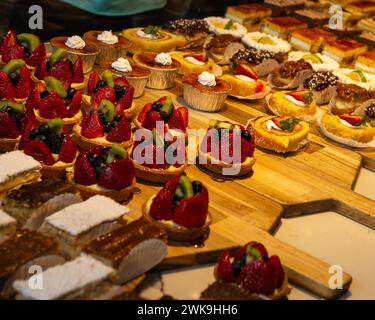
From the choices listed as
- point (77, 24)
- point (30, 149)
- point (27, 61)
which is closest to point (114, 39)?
point (77, 24)

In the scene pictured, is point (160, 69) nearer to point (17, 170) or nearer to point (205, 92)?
point (205, 92)

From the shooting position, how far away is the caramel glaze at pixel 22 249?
2830mm

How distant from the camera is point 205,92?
5.01 metres

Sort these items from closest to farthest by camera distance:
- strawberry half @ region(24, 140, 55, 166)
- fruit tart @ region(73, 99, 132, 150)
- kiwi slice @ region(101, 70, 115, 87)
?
strawberry half @ region(24, 140, 55, 166) → fruit tart @ region(73, 99, 132, 150) → kiwi slice @ region(101, 70, 115, 87)

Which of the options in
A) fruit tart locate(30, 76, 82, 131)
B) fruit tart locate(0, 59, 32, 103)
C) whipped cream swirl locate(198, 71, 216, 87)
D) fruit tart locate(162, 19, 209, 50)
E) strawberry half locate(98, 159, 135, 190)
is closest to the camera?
strawberry half locate(98, 159, 135, 190)

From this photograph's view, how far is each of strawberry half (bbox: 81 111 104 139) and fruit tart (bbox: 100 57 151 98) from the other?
0.88 meters

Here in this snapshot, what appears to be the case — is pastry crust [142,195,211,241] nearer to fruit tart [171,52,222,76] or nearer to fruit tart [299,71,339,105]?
fruit tart [171,52,222,76]

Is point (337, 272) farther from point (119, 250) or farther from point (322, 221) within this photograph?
point (119, 250)

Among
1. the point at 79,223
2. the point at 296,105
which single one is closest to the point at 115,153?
the point at 79,223

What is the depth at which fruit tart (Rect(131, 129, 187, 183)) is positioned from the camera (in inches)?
153

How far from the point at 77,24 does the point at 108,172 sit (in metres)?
2.75

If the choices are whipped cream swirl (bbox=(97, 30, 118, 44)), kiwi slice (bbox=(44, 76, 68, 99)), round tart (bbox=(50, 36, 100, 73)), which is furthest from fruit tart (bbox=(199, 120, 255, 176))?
whipped cream swirl (bbox=(97, 30, 118, 44))

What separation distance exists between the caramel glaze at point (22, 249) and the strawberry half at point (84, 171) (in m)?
0.57

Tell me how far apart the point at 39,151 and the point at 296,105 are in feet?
7.57
